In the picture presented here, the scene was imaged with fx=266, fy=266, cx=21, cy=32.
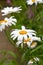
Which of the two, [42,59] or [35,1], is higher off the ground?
[35,1]

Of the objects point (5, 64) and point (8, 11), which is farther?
point (8, 11)

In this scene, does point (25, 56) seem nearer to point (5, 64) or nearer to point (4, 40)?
point (5, 64)

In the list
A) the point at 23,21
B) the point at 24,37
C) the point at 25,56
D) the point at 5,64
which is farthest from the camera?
the point at 23,21

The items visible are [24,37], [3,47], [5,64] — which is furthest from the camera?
[3,47]

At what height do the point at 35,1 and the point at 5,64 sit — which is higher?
the point at 35,1

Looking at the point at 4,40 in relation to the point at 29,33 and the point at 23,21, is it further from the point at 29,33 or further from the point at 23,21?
the point at 29,33

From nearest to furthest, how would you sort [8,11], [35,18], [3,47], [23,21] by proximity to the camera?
[8,11], [35,18], [23,21], [3,47]

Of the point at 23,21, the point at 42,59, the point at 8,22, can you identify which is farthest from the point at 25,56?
the point at 23,21

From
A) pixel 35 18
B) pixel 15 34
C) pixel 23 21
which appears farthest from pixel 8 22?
pixel 23 21

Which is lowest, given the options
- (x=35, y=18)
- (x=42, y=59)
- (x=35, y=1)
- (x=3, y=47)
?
(x=3, y=47)
